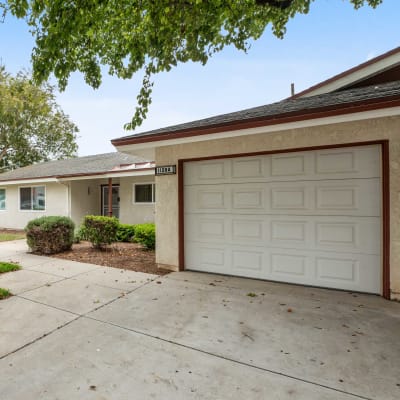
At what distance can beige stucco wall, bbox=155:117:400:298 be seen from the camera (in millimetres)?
3865

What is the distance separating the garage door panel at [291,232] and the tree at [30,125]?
1634 centimetres

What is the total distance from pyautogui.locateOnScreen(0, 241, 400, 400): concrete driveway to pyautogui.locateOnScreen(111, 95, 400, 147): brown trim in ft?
8.66

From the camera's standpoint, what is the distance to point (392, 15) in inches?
263

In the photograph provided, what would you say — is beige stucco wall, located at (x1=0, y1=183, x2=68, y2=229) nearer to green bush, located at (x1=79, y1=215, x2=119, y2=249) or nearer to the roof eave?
the roof eave

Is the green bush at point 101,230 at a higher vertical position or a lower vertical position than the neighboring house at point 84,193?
lower

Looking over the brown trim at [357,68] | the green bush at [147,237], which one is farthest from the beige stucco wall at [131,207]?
the brown trim at [357,68]

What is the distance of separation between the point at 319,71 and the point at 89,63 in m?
11.6

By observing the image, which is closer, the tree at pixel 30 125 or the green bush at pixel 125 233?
the green bush at pixel 125 233

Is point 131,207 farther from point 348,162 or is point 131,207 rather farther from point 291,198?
point 348,162

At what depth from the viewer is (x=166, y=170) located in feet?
18.5

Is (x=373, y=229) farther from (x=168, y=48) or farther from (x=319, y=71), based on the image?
(x=319, y=71)

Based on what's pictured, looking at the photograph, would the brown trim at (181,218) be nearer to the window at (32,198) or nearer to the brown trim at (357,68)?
the brown trim at (357,68)

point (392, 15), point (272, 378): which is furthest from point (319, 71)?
point (272, 378)

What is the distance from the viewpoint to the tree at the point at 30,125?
811 inches
